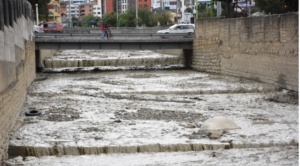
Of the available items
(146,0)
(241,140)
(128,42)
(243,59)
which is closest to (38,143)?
(241,140)

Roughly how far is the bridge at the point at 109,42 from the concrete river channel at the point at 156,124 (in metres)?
8.11

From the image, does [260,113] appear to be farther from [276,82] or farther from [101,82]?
[101,82]

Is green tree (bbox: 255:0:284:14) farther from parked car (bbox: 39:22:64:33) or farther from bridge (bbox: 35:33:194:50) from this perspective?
parked car (bbox: 39:22:64:33)

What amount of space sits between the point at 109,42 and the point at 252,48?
12683 millimetres

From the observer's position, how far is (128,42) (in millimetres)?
44312

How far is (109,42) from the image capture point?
4403cm

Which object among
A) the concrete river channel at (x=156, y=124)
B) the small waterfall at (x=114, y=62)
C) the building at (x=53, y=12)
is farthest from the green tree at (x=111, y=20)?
the concrete river channel at (x=156, y=124)

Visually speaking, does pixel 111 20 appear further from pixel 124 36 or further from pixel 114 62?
pixel 124 36

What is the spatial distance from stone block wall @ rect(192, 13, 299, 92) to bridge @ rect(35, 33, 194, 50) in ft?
5.80

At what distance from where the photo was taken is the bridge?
43469 mm

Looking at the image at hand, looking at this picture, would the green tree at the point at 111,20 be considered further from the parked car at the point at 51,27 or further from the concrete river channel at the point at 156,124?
the concrete river channel at the point at 156,124

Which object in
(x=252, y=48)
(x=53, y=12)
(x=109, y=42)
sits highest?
(x=53, y=12)

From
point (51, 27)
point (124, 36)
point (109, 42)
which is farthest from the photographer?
point (51, 27)

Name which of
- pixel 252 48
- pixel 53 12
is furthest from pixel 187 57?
pixel 53 12
